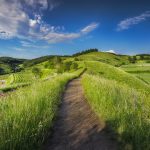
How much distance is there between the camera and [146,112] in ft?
19.6

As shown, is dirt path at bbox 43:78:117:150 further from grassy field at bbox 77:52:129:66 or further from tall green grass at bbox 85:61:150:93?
grassy field at bbox 77:52:129:66

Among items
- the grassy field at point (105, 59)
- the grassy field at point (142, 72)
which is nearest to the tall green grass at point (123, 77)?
the grassy field at point (142, 72)

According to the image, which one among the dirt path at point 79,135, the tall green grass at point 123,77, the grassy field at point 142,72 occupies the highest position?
the dirt path at point 79,135

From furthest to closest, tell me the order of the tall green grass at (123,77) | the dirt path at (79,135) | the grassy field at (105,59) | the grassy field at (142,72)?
the grassy field at (105,59)
the grassy field at (142,72)
the tall green grass at (123,77)
the dirt path at (79,135)

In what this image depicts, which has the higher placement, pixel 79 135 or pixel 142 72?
pixel 79 135

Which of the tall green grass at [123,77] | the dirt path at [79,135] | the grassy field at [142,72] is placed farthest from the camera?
the grassy field at [142,72]

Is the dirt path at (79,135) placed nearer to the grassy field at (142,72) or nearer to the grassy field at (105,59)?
the grassy field at (142,72)

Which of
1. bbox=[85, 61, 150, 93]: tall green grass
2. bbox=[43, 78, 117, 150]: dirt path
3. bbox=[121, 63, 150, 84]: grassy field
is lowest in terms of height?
bbox=[121, 63, 150, 84]: grassy field

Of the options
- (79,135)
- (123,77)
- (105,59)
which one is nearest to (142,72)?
(123,77)

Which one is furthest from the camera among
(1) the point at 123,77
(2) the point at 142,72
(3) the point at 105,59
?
(3) the point at 105,59

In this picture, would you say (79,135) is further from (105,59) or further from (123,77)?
(105,59)

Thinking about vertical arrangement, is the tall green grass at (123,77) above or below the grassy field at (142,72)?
above

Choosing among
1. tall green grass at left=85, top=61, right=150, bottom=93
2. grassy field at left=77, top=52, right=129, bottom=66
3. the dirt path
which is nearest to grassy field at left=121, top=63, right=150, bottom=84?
tall green grass at left=85, top=61, right=150, bottom=93

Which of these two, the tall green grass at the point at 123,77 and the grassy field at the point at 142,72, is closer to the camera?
the tall green grass at the point at 123,77
